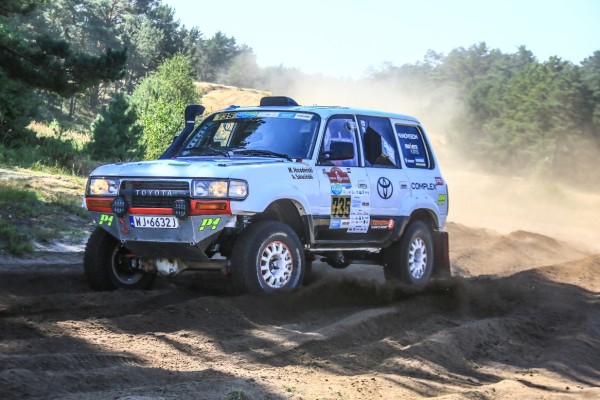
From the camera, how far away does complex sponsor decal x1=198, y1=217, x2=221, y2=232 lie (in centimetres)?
840

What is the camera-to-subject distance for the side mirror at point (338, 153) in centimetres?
968

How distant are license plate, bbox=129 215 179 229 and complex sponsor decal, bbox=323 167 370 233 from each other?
1.96 meters

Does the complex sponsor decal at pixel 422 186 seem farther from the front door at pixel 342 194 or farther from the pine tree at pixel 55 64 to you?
the pine tree at pixel 55 64

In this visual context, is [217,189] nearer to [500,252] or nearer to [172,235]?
[172,235]

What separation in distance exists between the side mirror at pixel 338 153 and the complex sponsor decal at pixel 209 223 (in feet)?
5.86

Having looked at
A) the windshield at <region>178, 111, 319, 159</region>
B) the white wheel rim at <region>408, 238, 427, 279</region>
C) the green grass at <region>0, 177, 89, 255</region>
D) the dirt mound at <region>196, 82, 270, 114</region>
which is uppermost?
the dirt mound at <region>196, 82, 270, 114</region>

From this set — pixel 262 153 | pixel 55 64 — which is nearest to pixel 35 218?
pixel 55 64

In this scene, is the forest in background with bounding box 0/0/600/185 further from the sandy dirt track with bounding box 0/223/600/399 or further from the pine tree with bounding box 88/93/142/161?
the sandy dirt track with bounding box 0/223/600/399

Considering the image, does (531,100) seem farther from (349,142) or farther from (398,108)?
(349,142)

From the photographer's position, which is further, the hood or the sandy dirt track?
the hood

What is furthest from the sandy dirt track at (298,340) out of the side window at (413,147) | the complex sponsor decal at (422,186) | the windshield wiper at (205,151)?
the side window at (413,147)

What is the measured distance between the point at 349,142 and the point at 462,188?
31.4 meters

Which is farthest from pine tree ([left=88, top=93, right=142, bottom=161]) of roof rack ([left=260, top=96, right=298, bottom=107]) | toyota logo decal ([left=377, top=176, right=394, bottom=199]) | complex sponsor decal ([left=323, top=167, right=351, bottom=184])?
complex sponsor decal ([left=323, top=167, right=351, bottom=184])

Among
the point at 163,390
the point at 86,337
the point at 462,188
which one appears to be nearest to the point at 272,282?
the point at 86,337
